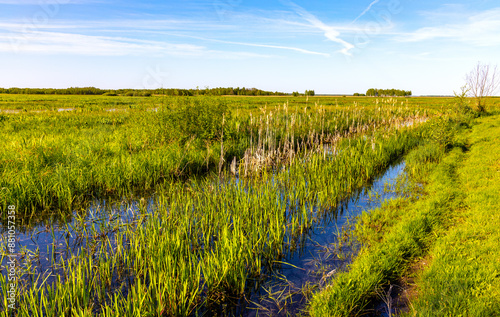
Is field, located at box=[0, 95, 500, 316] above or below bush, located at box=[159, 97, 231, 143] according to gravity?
below

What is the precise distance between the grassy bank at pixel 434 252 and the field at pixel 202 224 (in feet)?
0.11

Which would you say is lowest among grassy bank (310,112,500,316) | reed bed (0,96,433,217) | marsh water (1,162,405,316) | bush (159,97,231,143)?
marsh water (1,162,405,316)

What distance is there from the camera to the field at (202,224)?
4.61 m

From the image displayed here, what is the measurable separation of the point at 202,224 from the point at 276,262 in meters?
1.98

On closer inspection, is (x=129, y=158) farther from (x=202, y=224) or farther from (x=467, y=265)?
(x=467, y=265)

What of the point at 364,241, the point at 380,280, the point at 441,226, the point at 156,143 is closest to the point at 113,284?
the point at 380,280

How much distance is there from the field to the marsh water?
0.16 ft

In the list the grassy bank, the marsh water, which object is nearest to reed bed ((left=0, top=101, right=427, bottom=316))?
the marsh water

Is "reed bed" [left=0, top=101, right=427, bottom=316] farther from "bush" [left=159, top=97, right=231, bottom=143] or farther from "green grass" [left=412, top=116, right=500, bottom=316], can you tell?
"green grass" [left=412, top=116, right=500, bottom=316]

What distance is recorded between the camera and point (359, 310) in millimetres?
4496

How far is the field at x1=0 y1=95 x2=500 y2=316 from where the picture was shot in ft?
15.1

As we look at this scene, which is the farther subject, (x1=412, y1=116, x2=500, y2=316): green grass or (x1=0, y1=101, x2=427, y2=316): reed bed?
(x1=0, y1=101, x2=427, y2=316): reed bed

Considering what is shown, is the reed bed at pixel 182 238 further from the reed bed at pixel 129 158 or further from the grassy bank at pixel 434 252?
the grassy bank at pixel 434 252

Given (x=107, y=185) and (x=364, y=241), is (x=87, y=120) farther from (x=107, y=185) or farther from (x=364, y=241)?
(x=364, y=241)
